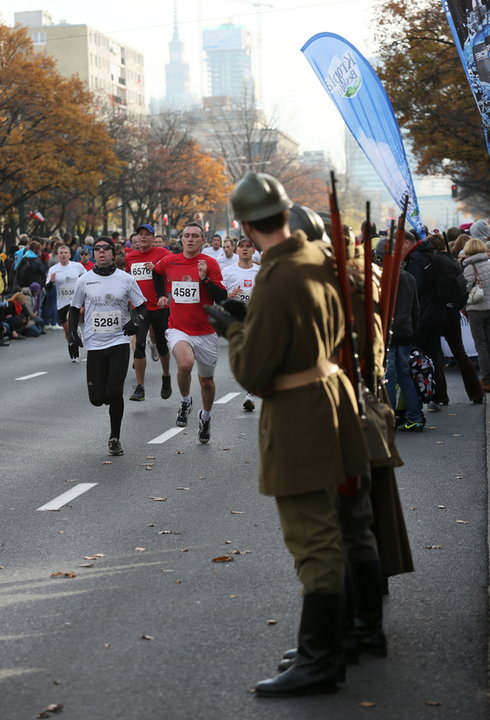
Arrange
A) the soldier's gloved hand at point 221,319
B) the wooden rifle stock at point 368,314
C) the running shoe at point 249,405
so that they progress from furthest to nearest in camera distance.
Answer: the running shoe at point 249,405
the wooden rifle stock at point 368,314
the soldier's gloved hand at point 221,319

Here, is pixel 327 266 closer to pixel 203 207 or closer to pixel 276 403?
pixel 276 403

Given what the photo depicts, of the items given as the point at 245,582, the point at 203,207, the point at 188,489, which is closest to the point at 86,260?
the point at 188,489

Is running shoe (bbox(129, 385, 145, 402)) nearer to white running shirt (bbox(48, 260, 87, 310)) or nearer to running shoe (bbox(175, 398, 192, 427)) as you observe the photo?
running shoe (bbox(175, 398, 192, 427))

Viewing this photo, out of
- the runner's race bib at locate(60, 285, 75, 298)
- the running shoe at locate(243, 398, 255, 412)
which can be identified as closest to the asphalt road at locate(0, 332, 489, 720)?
the running shoe at locate(243, 398, 255, 412)

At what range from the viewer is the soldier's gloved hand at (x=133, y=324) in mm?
10875

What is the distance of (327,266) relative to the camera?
183 inches

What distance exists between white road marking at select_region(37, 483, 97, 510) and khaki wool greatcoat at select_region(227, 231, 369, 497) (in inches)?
161

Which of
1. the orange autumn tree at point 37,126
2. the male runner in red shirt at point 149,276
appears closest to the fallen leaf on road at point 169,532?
the male runner in red shirt at point 149,276

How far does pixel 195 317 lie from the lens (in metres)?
11.7

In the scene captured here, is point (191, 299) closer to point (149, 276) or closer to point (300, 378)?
point (149, 276)

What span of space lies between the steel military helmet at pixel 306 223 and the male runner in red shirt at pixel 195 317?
21.0 feet

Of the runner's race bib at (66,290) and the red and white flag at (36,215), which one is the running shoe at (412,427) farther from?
the red and white flag at (36,215)

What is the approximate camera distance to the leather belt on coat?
4547 mm

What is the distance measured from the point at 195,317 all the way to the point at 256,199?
720cm
